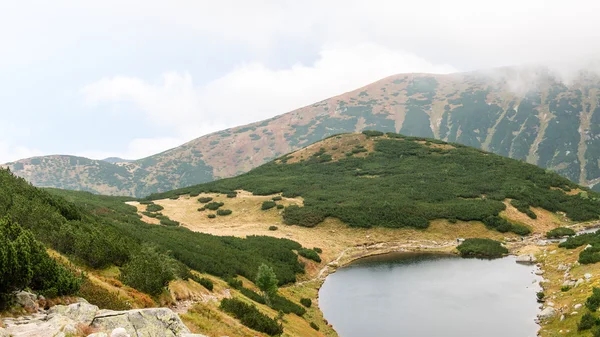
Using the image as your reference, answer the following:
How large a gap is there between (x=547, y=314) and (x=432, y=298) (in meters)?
7.99

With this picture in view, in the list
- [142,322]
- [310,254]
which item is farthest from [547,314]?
[142,322]

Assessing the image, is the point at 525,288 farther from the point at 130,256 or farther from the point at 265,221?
the point at 265,221

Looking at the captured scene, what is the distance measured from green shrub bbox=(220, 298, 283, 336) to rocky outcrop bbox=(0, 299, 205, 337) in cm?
635

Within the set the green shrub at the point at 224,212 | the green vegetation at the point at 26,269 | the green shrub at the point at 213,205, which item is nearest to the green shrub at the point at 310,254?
the green shrub at the point at 224,212

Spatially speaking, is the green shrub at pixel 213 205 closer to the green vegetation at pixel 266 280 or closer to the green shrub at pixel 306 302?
the green shrub at pixel 306 302

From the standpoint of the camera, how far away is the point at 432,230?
53.1 meters

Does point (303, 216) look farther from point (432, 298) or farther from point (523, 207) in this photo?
point (523, 207)

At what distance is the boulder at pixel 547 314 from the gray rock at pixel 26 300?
27.3 metres

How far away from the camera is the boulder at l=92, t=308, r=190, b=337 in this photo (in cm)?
980

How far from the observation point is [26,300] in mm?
9797

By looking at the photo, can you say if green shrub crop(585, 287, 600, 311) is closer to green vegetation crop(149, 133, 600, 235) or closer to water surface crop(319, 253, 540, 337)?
water surface crop(319, 253, 540, 337)

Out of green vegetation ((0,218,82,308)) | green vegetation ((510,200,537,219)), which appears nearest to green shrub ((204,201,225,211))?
green vegetation ((510,200,537,219))

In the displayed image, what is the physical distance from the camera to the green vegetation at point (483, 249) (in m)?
43.0

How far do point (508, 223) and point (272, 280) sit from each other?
43494 mm
